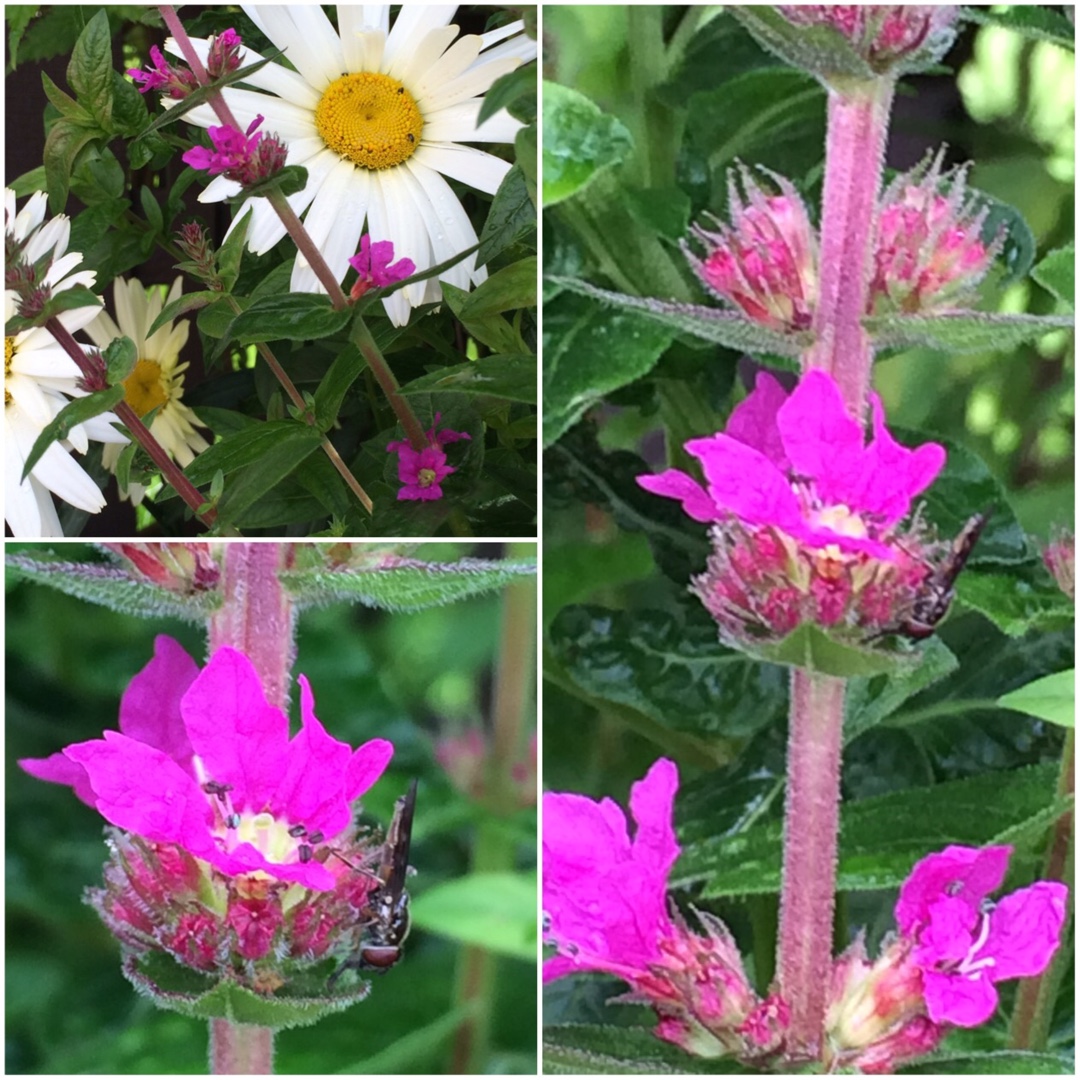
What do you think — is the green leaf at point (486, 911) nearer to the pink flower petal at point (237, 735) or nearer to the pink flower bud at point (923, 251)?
the pink flower petal at point (237, 735)

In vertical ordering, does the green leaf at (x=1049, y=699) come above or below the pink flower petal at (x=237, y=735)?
above

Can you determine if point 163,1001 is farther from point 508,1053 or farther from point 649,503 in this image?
point 649,503

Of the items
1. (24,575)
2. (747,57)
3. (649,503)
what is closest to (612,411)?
(649,503)

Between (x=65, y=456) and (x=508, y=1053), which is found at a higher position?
(x=65, y=456)

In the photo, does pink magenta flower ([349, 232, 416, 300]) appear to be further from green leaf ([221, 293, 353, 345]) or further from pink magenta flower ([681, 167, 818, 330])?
pink magenta flower ([681, 167, 818, 330])

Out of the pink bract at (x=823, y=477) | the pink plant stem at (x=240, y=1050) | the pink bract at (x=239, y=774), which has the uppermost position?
the pink bract at (x=823, y=477)

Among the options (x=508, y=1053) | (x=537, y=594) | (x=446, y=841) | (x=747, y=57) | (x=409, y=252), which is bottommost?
(x=508, y=1053)

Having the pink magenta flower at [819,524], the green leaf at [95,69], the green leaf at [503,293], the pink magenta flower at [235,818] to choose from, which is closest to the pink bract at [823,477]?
the pink magenta flower at [819,524]

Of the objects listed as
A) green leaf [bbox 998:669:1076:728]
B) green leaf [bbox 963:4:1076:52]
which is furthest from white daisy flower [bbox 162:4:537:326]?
green leaf [bbox 998:669:1076:728]
